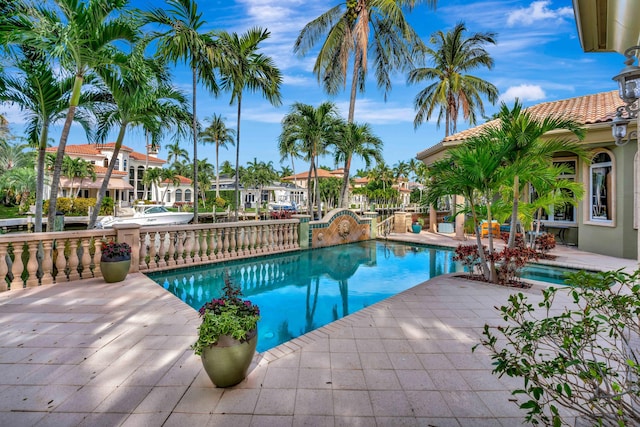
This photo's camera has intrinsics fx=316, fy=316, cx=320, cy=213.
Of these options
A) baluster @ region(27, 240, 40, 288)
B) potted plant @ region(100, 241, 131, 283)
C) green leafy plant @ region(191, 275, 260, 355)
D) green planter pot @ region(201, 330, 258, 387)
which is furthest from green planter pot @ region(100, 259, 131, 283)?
green planter pot @ region(201, 330, 258, 387)

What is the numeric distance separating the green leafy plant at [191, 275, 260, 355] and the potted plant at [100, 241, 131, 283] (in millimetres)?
4197

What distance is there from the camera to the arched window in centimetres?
1014

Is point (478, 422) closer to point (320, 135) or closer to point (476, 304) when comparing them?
point (476, 304)

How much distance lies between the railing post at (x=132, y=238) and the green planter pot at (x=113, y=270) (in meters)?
0.82

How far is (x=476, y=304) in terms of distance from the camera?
17.5 feet

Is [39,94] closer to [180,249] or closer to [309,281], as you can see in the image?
[180,249]

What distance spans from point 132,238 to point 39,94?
3875 millimetres

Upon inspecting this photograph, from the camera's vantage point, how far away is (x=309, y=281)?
783cm

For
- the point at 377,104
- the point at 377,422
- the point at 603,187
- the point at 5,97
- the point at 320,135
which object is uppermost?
the point at 377,104

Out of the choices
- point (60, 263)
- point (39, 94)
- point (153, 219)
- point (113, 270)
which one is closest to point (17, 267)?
point (60, 263)

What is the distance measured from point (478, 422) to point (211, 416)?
2083mm

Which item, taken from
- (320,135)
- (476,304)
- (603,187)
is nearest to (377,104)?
(320,135)

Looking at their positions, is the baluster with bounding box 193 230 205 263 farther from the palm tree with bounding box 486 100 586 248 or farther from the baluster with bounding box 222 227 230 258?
the palm tree with bounding box 486 100 586 248

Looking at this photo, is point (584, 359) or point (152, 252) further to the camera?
point (152, 252)
